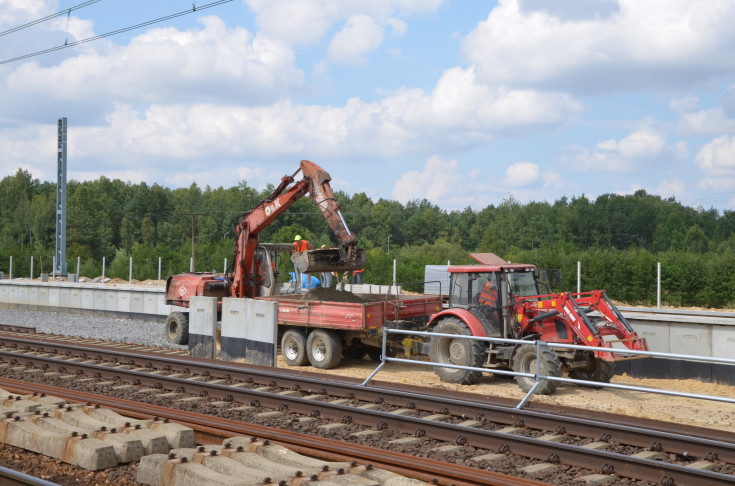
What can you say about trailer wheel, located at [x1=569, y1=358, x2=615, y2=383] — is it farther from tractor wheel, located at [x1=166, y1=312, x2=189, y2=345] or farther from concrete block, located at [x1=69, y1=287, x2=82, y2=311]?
concrete block, located at [x1=69, y1=287, x2=82, y2=311]

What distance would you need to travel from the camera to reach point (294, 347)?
55.0 ft

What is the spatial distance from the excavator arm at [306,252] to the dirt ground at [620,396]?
242cm

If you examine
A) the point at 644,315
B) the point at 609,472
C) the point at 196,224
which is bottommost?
the point at 609,472

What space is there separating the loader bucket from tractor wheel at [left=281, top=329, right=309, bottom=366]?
4.90 feet

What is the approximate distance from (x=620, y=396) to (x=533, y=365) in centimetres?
173

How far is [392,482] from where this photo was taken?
19.4 feet

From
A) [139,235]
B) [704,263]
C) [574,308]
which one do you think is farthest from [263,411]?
[139,235]

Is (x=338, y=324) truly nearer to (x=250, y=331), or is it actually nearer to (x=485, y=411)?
(x=250, y=331)

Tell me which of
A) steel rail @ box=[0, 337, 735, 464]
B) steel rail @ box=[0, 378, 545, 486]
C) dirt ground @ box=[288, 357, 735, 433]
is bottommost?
dirt ground @ box=[288, 357, 735, 433]

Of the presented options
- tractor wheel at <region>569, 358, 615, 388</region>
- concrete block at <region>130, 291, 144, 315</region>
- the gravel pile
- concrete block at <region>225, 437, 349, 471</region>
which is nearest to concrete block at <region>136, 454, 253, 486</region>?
concrete block at <region>225, 437, 349, 471</region>

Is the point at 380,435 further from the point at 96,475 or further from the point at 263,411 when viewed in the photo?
the point at 96,475

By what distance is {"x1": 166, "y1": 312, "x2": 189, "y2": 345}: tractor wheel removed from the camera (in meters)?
20.8

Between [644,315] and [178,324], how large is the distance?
12561mm

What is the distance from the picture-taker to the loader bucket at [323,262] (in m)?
16.2
